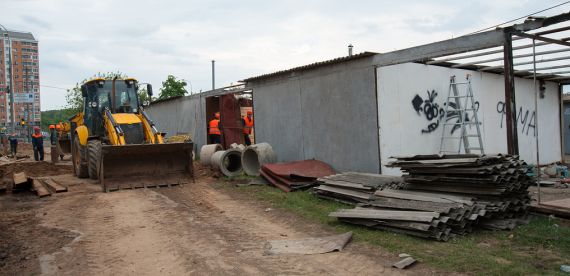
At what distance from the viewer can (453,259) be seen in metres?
5.16

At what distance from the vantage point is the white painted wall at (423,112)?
34.4 feet

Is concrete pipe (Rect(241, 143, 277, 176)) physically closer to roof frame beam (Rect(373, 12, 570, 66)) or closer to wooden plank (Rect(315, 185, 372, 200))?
wooden plank (Rect(315, 185, 372, 200))

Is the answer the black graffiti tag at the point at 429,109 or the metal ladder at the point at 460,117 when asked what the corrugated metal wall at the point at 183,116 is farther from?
the metal ladder at the point at 460,117

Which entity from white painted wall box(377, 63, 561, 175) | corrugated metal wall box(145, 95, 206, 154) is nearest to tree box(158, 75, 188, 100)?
corrugated metal wall box(145, 95, 206, 154)

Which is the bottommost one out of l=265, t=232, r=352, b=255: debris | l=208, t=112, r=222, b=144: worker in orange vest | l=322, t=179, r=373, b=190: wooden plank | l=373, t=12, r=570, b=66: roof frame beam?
l=265, t=232, r=352, b=255: debris

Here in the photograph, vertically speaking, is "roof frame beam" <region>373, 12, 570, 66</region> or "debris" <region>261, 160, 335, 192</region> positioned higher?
"roof frame beam" <region>373, 12, 570, 66</region>

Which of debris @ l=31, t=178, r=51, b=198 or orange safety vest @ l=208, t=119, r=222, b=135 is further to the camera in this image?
orange safety vest @ l=208, t=119, r=222, b=135

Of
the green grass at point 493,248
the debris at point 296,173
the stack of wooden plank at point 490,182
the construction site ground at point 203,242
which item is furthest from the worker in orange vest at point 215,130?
the stack of wooden plank at point 490,182

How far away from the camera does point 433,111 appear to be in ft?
37.6

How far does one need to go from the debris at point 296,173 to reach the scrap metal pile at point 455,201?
313 cm

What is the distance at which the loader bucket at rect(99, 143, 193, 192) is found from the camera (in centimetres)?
1047

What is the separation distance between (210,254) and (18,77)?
61.3m

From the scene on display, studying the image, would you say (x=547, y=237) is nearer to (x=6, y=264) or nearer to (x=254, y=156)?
(x=6, y=264)

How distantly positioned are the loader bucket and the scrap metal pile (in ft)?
18.1
